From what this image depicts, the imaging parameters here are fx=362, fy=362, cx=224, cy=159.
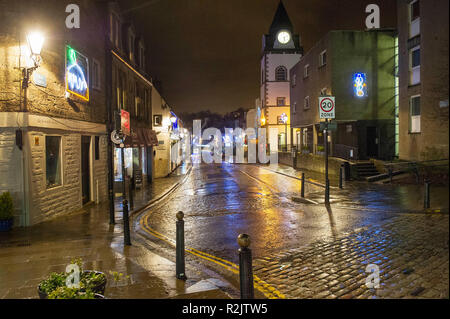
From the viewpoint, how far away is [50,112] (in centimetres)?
1156

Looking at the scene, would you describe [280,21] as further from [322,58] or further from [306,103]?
[322,58]

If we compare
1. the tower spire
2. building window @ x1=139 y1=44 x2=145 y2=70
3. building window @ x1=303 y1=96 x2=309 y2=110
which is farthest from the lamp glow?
the tower spire

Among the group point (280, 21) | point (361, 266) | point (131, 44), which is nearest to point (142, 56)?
point (131, 44)

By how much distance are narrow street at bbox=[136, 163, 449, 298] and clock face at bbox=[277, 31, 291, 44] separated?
40.7m

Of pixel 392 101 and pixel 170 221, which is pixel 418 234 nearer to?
pixel 170 221

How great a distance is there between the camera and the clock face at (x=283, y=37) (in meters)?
52.6

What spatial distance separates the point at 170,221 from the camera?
1180cm

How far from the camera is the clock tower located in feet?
168

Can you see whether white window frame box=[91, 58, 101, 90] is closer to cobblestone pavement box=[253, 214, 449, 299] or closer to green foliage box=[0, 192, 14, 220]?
green foliage box=[0, 192, 14, 220]

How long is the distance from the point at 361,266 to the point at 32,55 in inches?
390

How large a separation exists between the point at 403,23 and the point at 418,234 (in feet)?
34.3

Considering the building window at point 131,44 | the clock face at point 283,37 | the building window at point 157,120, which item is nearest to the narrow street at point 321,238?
the building window at point 131,44

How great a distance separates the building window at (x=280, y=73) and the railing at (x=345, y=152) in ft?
89.8

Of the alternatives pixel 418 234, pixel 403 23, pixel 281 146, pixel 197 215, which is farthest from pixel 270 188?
pixel 281 146
